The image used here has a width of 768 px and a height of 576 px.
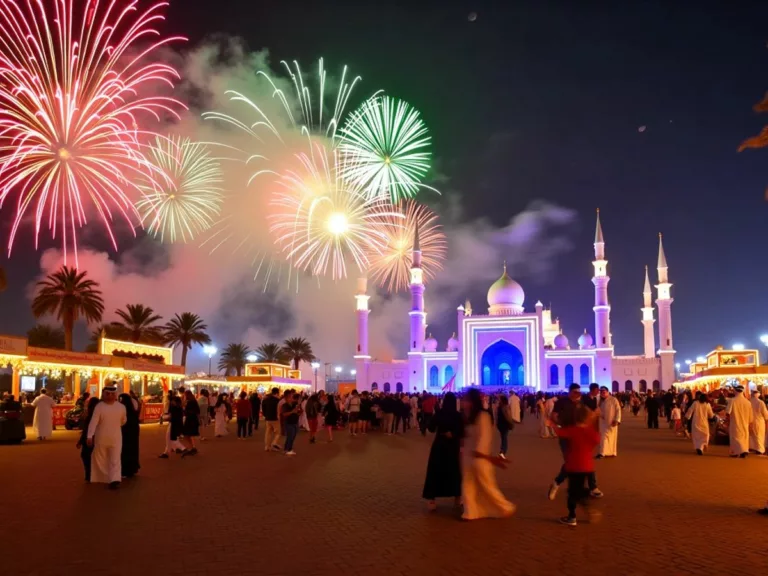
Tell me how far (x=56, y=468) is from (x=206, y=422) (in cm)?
1697

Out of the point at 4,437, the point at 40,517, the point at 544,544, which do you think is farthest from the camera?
the point at 4,437

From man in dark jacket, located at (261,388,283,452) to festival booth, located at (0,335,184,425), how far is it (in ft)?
40.2

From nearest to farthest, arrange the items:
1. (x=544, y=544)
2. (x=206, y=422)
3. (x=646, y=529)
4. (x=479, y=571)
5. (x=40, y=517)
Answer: (x=479, y=571)
(x=544, y=544)
(x=646, y=529)
(x=40, y=517)
(x=206, y=422)

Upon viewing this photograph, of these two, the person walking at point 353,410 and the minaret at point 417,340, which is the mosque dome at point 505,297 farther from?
the person walking at point 353,410

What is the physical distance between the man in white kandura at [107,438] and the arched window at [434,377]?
55.5 m

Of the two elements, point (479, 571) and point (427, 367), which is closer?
point (479, 571)

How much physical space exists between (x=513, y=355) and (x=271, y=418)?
164 ft

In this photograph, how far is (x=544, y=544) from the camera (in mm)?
6316

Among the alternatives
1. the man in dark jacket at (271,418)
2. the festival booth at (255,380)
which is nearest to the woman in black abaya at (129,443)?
the man in dark jacket at (271,418)

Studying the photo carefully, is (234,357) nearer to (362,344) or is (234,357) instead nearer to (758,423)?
(362,344)

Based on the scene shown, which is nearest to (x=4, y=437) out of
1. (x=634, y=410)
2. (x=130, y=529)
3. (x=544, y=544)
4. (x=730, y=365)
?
(x=130, y=529)

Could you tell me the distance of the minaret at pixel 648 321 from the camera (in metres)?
69.2

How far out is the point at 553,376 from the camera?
61.4 meters

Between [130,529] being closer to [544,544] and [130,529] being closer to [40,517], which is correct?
[40,517]
